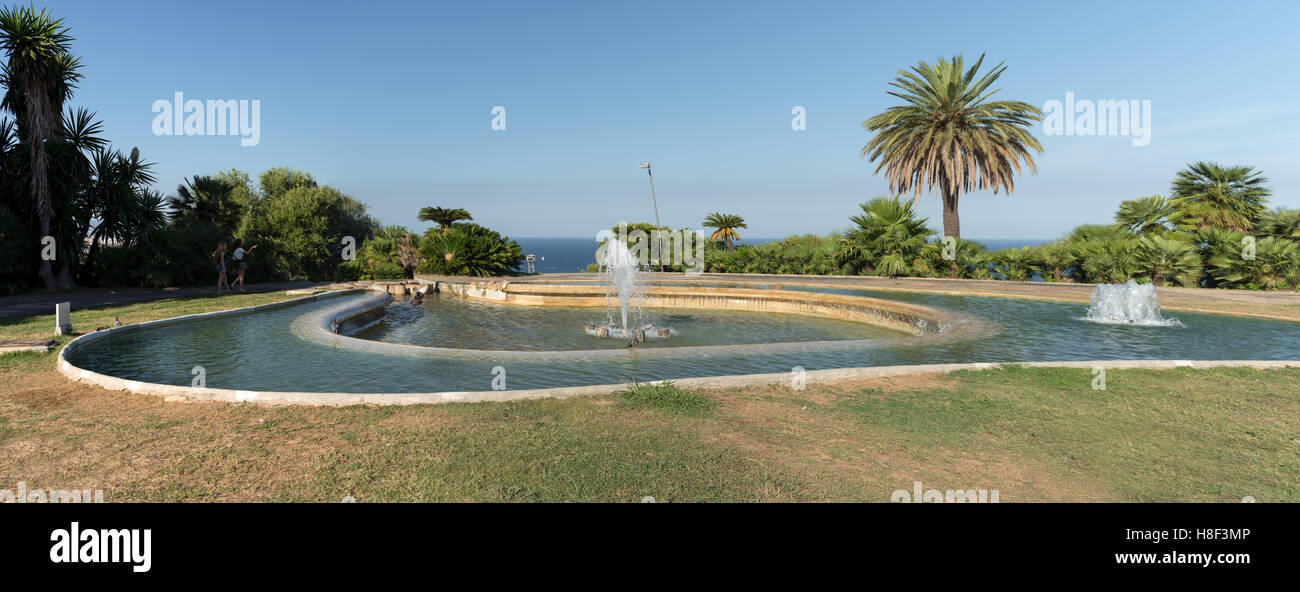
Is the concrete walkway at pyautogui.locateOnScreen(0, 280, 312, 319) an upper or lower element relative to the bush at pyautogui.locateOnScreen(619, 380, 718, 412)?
upper

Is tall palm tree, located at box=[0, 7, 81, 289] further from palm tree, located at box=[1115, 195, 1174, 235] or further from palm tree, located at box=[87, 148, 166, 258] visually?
palm tree, located at box=[1115, 195, 1174, 235]

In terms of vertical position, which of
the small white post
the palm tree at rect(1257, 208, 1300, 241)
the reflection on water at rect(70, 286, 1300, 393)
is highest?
the palm tree at rect(1257, 208, 1300, 241)

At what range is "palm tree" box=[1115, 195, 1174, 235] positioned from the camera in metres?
23.2

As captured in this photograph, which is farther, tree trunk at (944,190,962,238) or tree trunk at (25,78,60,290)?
tree trunk at (944,190,962,238)

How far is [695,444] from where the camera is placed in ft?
16.0

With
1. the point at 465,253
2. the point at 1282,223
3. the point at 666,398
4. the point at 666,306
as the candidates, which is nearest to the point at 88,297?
the point at 465,253

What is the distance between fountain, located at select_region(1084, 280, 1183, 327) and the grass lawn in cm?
643

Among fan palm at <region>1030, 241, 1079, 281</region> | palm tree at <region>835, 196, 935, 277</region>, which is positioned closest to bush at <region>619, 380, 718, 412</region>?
palm tree at <region>835, 196, 935, 277</region>

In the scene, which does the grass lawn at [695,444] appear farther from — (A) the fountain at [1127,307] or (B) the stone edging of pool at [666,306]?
(A) the fountain at [1127,307]

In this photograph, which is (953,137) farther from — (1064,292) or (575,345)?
(575,345)

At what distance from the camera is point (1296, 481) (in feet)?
13.3

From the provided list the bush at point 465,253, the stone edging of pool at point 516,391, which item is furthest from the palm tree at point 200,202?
the stone edging of pool at point 516,391

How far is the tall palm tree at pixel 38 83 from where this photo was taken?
53.0 ft
